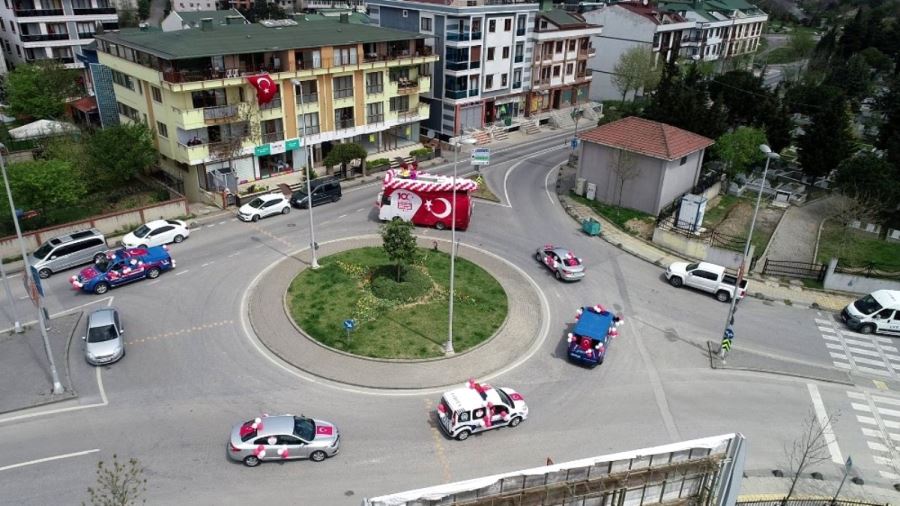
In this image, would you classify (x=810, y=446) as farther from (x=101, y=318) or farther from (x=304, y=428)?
(x=101, y=318)

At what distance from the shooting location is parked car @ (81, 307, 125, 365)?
26.2 meters

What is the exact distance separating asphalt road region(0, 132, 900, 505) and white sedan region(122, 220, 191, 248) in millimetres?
2009

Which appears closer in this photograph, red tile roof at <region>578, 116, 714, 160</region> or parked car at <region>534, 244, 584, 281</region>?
parked car at <region>534, 244, 584, 281</region>

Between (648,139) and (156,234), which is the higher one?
(648,139)

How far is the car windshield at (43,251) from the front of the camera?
112 ft

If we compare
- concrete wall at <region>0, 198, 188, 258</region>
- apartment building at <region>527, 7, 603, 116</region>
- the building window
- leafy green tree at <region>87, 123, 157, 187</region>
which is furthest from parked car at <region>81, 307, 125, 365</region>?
apartment building at <region>527, 7, 603, 116</region>

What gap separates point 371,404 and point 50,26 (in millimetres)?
75288

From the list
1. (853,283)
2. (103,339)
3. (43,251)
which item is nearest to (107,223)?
(43,251)

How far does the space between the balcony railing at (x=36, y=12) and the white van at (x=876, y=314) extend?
86678mm

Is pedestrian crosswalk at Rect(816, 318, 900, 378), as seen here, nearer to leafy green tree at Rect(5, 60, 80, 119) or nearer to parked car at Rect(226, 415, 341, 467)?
parked car at Rect(226, 415, 341, 467)

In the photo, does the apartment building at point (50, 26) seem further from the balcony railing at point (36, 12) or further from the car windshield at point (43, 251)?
the car windshield at point (43, 251)

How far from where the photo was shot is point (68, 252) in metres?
34.5

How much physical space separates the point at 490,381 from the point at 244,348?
37.3 feet

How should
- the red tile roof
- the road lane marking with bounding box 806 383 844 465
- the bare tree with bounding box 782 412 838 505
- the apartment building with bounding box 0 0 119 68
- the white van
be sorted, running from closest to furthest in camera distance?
the bare tree with bounding box 782 412 838 505
the road lane marking with bounding box 806 383 844 465
the white van
the red tile roof
the apartment building with bounding box 0 0 119 68
